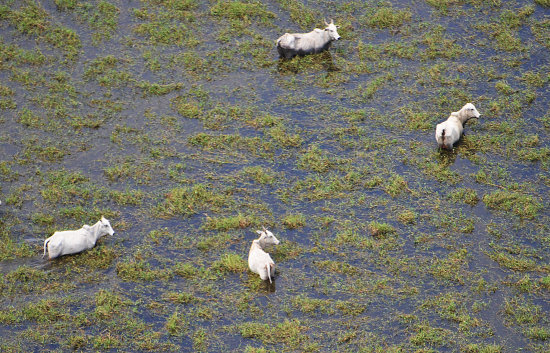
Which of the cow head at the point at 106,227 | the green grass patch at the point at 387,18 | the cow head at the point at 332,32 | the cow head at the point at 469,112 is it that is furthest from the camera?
the green grass patch at the point at 387,18

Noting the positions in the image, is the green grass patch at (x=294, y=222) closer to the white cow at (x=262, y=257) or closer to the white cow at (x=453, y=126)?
the white cow at (x=262, y=257)

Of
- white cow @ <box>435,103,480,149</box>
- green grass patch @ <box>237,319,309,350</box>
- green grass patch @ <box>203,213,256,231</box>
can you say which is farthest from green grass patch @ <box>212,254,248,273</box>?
white cow @ <box>435,103,480,149</box>

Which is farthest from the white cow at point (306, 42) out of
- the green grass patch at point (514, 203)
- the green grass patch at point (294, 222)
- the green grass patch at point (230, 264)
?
the green grass patch at point (230, 264)

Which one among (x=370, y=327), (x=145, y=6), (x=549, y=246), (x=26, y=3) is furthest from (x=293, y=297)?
(x=26, y=3)

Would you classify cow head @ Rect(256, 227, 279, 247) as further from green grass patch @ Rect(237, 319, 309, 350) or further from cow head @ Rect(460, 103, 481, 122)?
cow head @ Rect(460, 103, 481, 122)

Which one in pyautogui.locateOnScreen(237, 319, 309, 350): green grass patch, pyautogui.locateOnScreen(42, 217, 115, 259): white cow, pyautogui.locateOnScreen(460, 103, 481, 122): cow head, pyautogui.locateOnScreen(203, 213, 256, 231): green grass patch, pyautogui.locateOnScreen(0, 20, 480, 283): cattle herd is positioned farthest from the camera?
pyautogui.locateOnScreen(460, 103, 481, 122): cow head

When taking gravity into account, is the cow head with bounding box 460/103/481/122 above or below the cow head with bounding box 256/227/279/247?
above
